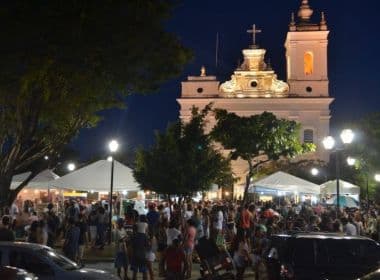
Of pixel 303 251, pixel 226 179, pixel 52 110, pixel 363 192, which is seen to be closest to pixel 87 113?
pixel 52 110

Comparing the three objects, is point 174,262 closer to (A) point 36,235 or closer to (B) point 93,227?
(A) point 36,235

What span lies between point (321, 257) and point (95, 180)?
45.8 feet

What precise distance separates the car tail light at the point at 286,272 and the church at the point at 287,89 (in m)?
47.6

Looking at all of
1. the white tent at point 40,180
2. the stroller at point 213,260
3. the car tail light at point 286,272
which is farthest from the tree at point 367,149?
the car tail light at point 286,272

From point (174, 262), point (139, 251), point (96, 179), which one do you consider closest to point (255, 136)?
point (96, 179)

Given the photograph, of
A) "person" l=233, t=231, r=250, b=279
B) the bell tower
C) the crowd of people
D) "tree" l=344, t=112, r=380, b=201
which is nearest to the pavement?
the crowd of people

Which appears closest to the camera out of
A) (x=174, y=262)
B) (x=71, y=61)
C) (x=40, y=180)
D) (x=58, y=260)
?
(x=58, y=260)

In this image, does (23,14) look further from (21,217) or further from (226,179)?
(226,179)

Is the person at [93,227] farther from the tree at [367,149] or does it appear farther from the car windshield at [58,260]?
the tree at [367,149]

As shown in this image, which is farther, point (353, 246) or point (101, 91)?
point (101, 91)

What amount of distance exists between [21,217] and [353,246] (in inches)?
423

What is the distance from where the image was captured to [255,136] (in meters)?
31.9

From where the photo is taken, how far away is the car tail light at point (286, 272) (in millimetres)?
10359

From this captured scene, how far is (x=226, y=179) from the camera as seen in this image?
33.4m
